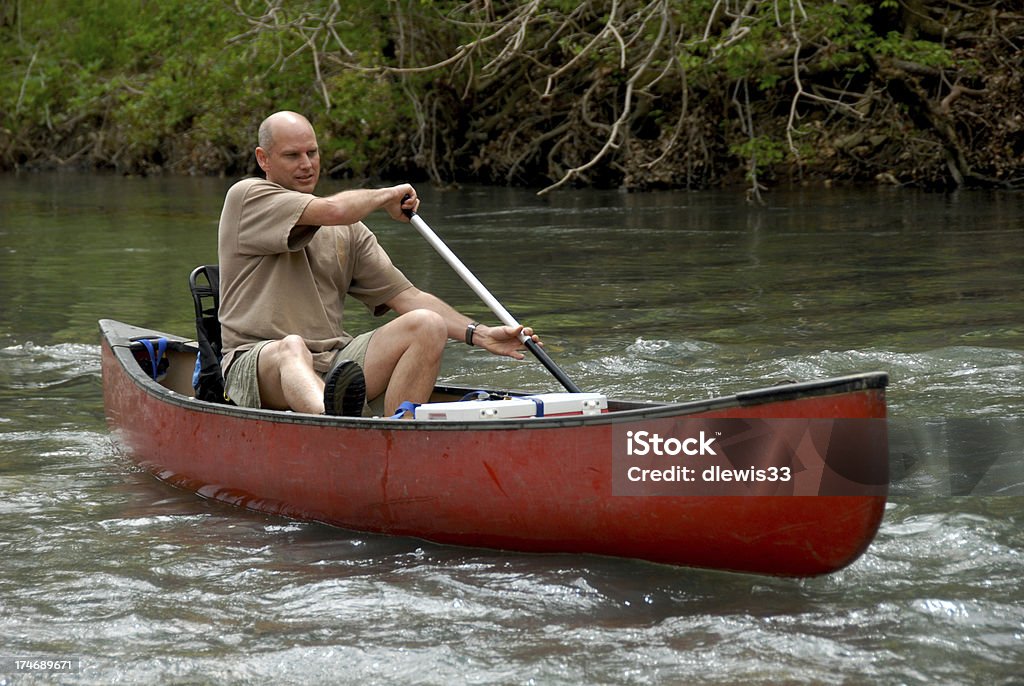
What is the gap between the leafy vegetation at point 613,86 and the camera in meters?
13.7

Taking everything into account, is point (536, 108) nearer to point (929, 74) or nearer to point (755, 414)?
point (929, 74)

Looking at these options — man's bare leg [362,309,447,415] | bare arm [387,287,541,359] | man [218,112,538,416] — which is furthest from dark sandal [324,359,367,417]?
bare arm [387,287,541,359]

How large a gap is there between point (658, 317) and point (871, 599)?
4.72 m

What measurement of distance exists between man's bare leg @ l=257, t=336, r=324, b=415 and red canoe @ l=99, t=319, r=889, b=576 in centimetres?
10

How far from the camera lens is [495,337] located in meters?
4.80

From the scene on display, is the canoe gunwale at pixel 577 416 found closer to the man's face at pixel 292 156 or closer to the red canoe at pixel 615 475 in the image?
the red canoe at pixel 615 475

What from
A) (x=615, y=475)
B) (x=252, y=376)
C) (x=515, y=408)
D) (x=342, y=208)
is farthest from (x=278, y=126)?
(x=615, y=475)

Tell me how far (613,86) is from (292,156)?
40.8 feet

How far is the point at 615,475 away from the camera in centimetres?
376

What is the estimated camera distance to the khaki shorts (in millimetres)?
4656

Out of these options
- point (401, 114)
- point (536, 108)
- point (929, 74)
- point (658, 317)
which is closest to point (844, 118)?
point (929, 74)

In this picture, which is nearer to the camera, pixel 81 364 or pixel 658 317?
pixel 81 364

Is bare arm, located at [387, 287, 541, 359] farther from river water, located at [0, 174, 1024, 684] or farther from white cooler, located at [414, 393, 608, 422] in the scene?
river water, located at [0, 174, 1024, 684]

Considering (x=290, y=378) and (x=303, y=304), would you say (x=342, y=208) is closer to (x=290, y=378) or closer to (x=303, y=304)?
(x=303, y=304)
